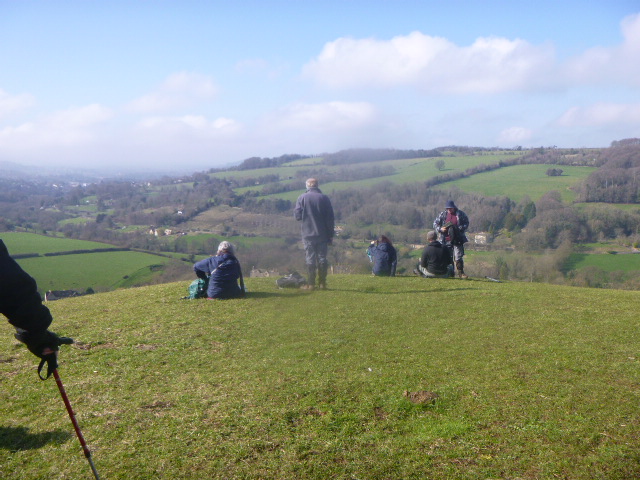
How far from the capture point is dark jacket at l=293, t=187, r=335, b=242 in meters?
12.7

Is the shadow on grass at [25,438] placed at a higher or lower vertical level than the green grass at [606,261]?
higher

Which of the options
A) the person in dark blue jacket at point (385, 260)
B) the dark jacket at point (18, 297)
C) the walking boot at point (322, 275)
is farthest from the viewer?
the person in dark blue jacket at point (385, 260)

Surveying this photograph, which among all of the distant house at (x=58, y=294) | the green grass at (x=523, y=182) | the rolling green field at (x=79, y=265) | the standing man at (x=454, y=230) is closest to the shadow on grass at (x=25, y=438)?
the distant house at (x=58, y=294)

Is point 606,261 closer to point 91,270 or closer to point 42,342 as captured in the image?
point 91,270

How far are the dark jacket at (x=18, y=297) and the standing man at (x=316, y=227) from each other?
892 cm

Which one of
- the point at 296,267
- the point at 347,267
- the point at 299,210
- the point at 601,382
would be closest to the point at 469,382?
the point at 601,382

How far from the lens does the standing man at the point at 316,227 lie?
12.7 metres

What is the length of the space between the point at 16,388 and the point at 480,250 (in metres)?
27.9

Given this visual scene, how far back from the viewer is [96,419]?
5375mm

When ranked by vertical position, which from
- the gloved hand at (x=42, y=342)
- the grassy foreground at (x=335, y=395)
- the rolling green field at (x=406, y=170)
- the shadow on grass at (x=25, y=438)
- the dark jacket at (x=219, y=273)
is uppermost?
the rolling green field at (x=406, y=170)

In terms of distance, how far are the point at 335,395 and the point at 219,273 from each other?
20.4ft

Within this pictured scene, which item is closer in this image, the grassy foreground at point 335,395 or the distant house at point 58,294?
the grassy foreground at point 335,395

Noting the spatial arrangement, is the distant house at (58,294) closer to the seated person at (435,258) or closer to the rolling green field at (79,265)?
the rolling green field at (79,265)

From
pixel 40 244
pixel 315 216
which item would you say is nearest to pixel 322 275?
pixel 315 216
